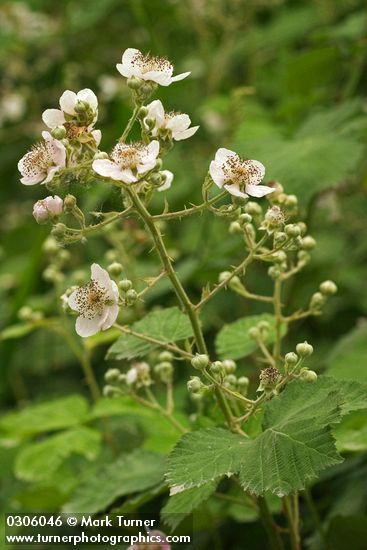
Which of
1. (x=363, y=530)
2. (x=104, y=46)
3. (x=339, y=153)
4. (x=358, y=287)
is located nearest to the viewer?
(x=363, y=530)

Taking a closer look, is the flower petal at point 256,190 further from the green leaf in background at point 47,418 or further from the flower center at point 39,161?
the green leaf in background at point 47,418

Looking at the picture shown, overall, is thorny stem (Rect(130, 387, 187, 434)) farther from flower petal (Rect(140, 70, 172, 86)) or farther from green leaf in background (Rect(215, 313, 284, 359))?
flower petal (Rect(140, 70, 172, 86))

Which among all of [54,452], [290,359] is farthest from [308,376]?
[54,452]

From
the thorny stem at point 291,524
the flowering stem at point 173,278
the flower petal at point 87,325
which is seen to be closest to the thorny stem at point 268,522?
the thorny stem at point 291,524

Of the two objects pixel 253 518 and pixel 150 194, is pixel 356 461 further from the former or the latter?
pixel 150 194

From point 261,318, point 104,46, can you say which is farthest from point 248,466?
point 104,46

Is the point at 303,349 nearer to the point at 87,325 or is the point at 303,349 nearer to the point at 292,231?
the point at 292,231

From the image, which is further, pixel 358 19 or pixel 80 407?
pixel 358 19
